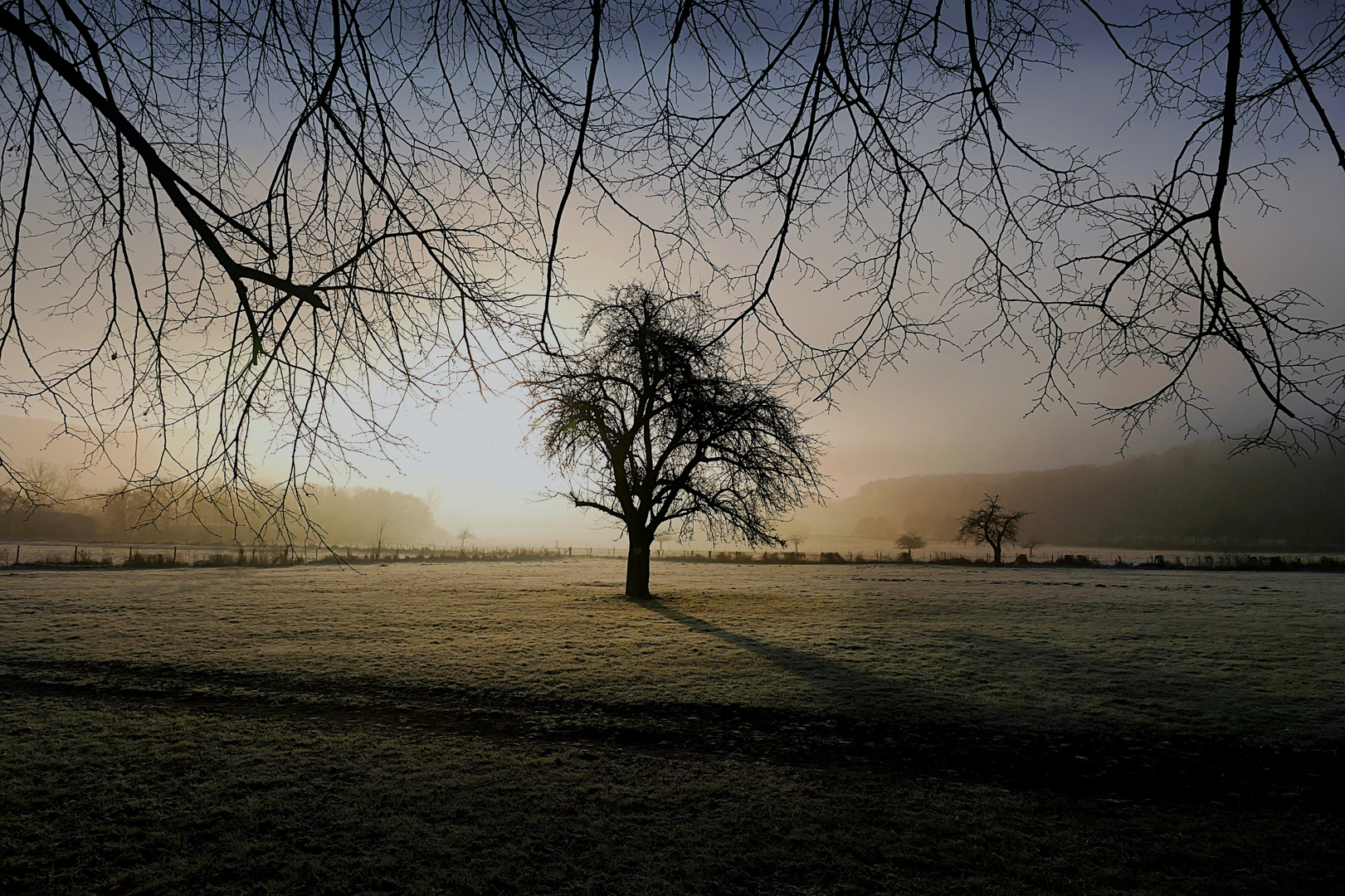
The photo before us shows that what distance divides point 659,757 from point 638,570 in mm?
15148

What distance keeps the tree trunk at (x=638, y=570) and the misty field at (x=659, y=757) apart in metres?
5.57

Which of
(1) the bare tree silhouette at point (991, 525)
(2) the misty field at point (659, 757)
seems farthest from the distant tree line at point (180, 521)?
(1) the bare tree silhouette at point (991, 525)

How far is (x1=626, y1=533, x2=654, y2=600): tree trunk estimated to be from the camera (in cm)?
2161

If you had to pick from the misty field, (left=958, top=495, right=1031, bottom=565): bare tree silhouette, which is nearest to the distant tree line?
the misty field

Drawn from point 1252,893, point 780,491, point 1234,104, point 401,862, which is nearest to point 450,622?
point 780,491

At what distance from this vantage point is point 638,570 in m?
22.0

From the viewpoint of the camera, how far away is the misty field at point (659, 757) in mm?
4551

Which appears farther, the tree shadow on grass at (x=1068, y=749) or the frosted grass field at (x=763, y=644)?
the frosted grass field at (x=763, y=644)

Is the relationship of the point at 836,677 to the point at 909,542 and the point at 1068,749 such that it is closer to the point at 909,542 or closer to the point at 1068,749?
the point at 1068,749

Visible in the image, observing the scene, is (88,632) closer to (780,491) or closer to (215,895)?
(215,895)

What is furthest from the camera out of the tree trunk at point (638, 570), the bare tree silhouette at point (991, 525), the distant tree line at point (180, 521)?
the bare tree silhouette at point (991, 525)

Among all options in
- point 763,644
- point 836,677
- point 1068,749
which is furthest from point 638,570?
point 1068,749

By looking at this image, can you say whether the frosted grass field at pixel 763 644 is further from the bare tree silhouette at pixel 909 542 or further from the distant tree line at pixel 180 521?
the bare tree silhouette at pixel 909 542

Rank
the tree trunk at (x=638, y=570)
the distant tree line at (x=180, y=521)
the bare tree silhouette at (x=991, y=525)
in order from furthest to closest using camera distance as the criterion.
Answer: the bare tree silhouette at (x=991, y=525)
the tree trunk at (x=638, y=570)
the distant tree line at (x=180, y=521)
